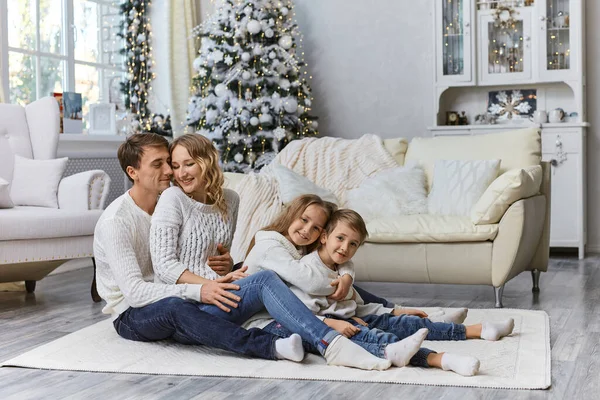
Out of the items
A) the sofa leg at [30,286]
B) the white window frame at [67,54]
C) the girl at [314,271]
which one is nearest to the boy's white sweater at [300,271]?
the girl at [314,271]

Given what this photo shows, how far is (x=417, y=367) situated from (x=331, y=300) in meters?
0.40

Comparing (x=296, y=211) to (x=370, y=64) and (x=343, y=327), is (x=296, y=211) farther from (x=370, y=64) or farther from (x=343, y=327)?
(x=370, y=64)

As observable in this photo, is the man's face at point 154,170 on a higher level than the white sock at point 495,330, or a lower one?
higher

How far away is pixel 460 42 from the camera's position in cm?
611

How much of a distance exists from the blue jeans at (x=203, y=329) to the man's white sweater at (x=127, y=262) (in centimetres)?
4

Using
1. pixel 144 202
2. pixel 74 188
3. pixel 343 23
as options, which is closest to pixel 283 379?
pixel 144 202

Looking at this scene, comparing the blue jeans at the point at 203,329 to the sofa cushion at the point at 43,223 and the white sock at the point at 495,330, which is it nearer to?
the white sock at the point at 495,330

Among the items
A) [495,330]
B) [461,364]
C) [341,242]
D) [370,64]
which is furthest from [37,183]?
[370,64]

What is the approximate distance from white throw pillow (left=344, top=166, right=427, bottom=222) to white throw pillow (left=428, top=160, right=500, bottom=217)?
87mm

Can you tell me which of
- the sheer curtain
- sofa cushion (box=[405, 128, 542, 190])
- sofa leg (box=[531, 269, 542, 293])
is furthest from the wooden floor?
the sheer curtain

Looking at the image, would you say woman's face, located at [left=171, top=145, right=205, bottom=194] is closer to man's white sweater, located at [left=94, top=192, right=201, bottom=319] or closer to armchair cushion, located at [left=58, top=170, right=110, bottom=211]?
man's white sweater, located at [left=94, top=192, right=201, bottom=319]

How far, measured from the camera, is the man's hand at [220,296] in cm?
263

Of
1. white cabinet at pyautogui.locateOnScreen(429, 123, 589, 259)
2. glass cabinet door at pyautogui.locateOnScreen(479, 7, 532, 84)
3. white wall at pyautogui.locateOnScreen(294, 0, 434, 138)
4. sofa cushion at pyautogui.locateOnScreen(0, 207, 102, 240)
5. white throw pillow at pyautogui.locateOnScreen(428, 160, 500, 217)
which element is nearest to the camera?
sofa cushion at pyautogui.locateOnScreen(0, 207, 102, 240)

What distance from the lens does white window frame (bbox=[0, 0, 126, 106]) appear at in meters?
5.26
